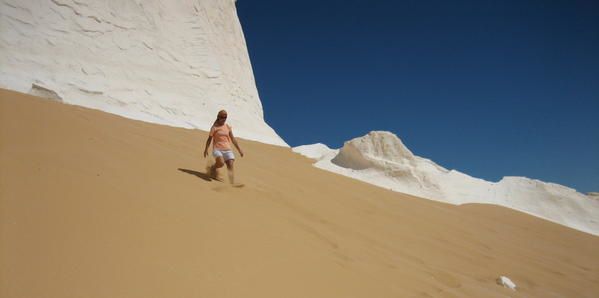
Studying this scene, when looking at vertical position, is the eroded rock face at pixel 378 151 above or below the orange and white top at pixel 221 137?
above

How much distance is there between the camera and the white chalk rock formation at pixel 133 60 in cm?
743

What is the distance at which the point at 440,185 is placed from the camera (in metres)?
9.98

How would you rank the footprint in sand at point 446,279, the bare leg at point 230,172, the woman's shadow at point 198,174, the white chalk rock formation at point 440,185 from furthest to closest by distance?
the white chalk rock formation at point 440,185
the bare leg at point 230,172
the woman's shadow at point 198,174
the footprint in sand at point 446,279

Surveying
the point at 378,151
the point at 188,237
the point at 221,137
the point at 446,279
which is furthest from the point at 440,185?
the point at 188,237

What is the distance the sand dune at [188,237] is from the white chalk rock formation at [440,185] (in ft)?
14.6

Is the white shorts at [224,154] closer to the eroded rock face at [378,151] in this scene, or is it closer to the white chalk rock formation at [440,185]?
the white chalk rock formation at [440,185]

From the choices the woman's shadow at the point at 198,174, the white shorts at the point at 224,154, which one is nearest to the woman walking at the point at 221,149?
the white shorts at the point at 224,154

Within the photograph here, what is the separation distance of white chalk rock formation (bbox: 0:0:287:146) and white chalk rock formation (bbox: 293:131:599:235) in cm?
294

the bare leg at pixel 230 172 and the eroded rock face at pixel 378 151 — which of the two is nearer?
the bare leg at pixel 230 172

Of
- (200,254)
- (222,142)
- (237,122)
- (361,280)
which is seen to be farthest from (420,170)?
(200,254)

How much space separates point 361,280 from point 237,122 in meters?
9.00

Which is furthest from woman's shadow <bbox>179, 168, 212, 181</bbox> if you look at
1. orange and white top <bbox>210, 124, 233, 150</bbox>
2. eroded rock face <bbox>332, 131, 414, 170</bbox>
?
eroded rock face <bbox>332, 131, 414, 170</bbox>

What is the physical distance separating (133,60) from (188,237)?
8802 millimetres

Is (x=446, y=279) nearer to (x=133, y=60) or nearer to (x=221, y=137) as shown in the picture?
(x=221, y=137)
